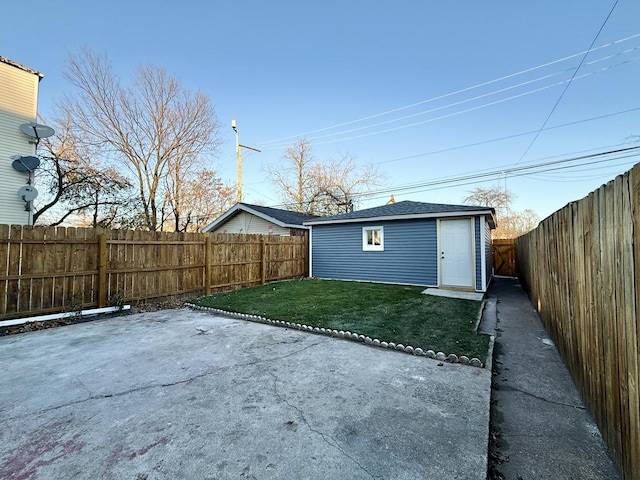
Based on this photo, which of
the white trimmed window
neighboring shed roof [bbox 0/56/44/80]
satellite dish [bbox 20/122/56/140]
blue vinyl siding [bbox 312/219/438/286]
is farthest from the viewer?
the white trimmed window

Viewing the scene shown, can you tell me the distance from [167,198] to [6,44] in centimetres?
821

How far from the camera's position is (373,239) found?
35.2 feet

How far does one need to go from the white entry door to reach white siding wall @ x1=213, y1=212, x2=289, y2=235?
23.5 feet

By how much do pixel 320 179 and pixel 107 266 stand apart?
1890cm

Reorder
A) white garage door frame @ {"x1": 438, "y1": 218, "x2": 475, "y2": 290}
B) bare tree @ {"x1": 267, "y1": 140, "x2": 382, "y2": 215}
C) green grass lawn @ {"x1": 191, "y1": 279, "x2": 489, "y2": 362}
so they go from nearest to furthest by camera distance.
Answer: green grass lawn @ {"x1": 191, "y1": 279, "x2": 489, "y2": 362}
white garage door frame @ {"x1": 438, "y1": 218, "x2": 475, "y2": 290}
bare tree @ {"x1": 267, "y1": 140, "x2": 382, "y2": 215}

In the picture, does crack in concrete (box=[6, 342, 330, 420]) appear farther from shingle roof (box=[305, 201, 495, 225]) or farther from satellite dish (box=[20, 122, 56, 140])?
satellite dish (box=[20, 122, 56, 140])

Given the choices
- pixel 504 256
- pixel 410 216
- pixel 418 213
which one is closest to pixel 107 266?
pixel 410 216

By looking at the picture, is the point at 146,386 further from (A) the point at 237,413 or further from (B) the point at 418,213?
(B) the point at 418,213

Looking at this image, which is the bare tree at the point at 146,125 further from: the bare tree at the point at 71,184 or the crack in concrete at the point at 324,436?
the crack in concrete at the point at 324,436

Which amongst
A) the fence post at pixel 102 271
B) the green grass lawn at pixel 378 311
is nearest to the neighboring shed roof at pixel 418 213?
the green grass lawn at pixel 378 311

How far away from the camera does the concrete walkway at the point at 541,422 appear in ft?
6.02

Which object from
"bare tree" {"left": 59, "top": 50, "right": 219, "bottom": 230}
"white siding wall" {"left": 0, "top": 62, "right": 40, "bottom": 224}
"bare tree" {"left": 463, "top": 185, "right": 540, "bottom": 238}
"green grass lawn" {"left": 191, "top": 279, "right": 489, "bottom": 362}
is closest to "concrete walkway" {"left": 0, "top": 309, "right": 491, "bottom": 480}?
"green grass lawn" {"left": 191, "top": 279, "right": 489, "bottom": 362}

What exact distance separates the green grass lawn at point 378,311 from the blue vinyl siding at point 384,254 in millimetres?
986

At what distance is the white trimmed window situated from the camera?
10.5 meters
